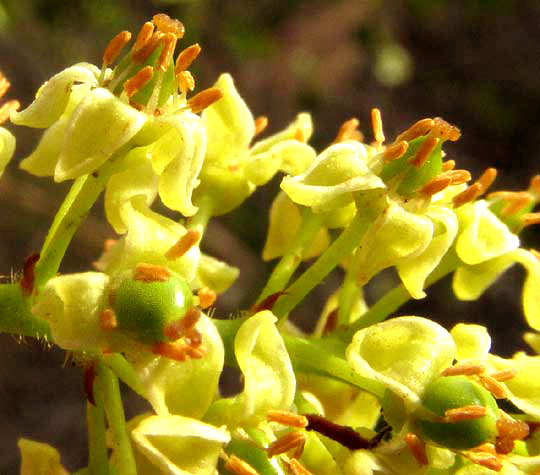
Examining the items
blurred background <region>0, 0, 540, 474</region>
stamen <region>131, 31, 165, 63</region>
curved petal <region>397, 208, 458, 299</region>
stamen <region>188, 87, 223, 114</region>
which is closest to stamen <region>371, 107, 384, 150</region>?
curved petal <region>397, 208, 458, 299</region>

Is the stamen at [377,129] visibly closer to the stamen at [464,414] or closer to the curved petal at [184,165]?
the curved petal at [184,165]

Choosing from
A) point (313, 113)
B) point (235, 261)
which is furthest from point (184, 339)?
point (313, 113)

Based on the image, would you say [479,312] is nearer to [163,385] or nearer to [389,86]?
[389,86]

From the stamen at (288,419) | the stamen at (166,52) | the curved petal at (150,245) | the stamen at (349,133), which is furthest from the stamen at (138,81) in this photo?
the stamen at (288,419)

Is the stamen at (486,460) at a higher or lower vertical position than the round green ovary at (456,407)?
lower

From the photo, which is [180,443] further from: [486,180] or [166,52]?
[486,180]
